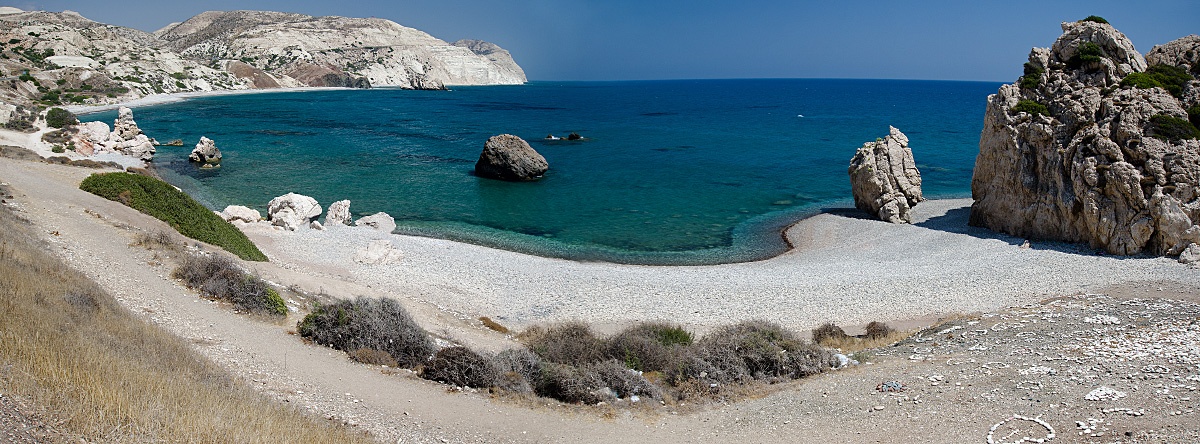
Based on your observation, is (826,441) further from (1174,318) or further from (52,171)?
(52,171)

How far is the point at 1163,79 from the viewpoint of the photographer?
26953mm

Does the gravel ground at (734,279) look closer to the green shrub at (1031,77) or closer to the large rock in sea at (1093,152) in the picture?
the large rock in sea at (1093,152)

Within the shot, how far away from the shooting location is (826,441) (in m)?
10.0

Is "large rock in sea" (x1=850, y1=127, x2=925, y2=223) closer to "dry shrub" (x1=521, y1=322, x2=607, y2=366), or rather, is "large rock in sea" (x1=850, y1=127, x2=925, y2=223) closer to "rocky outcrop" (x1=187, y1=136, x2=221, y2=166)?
"dry shrub" (x1=521, y1=322, x2=607, y2=366)

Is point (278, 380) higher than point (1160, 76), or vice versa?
point (1160, 76)

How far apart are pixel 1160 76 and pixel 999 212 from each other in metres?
7.67

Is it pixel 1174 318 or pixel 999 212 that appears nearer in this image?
pixel 1174 318

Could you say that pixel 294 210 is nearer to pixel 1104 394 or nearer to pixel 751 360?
pixel 751 360

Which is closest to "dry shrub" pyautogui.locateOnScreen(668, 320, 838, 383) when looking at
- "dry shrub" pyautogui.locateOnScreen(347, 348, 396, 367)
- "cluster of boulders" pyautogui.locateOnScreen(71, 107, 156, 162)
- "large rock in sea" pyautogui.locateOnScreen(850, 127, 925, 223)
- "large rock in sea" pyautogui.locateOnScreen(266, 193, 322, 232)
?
"dry shrub" pyautogui.locateOnScreen(347, 348, 396, 367)

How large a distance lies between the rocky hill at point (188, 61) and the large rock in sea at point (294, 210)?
3481 centimetres

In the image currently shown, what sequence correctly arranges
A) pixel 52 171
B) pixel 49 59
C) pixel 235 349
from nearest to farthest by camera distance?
pixel 235 349
pixel 52 171
pixel 49 59

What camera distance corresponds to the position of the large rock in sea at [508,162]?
45750mm

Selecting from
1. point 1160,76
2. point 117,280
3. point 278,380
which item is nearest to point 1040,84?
point 1160,76

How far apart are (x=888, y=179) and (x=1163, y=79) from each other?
11005mm
